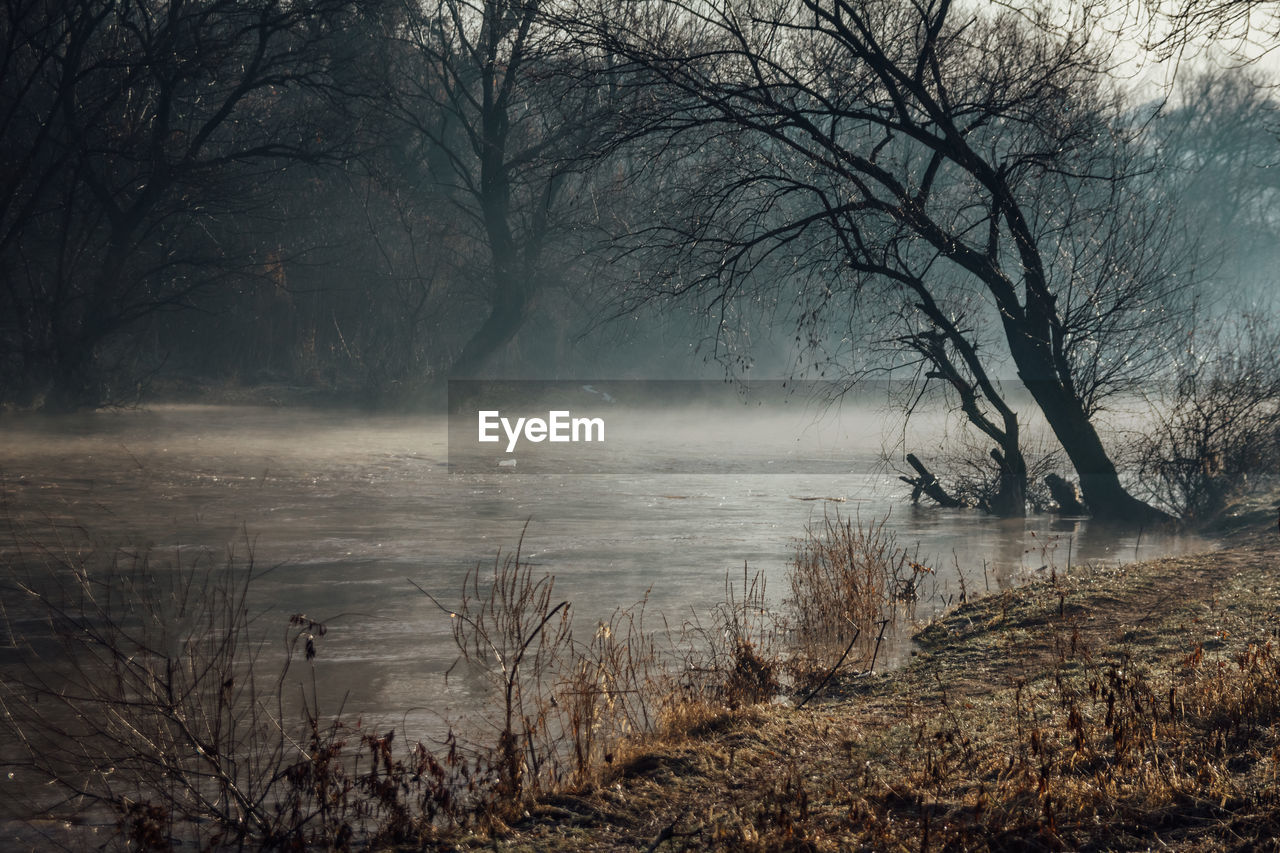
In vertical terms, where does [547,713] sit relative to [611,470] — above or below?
below

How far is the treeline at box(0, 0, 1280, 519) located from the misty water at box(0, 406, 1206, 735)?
2.22 metres

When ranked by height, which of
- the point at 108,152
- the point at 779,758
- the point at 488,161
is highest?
the point at 488,161

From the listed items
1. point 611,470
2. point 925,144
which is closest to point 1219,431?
point 925,144

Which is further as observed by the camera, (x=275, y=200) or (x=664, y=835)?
(x=275, y=200)

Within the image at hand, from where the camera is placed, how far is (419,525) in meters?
15.7

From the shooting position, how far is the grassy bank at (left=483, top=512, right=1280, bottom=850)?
4379mm

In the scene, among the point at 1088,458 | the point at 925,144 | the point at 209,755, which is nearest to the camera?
the point at 209,755

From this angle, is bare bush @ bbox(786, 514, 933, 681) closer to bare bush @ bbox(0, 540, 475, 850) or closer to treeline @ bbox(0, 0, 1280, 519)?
bare bush @ bbox(0, 540, 475, 850)

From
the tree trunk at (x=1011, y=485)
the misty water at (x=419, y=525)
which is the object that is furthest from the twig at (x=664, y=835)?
the tree trunk at (x=1011, y=485)

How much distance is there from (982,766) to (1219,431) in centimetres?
1294

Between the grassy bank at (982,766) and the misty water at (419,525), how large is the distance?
2.10 m

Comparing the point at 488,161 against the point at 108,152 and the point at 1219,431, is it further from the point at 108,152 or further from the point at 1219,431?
the point at 1219,431

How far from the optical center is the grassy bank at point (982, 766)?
4.38 meters

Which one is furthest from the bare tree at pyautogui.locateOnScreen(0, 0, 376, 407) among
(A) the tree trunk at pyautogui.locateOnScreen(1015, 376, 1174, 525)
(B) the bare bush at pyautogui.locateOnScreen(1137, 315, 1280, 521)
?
(B) the bare bush at pyautogui.locateOnScreen(1137, 315, 1280, 521)
